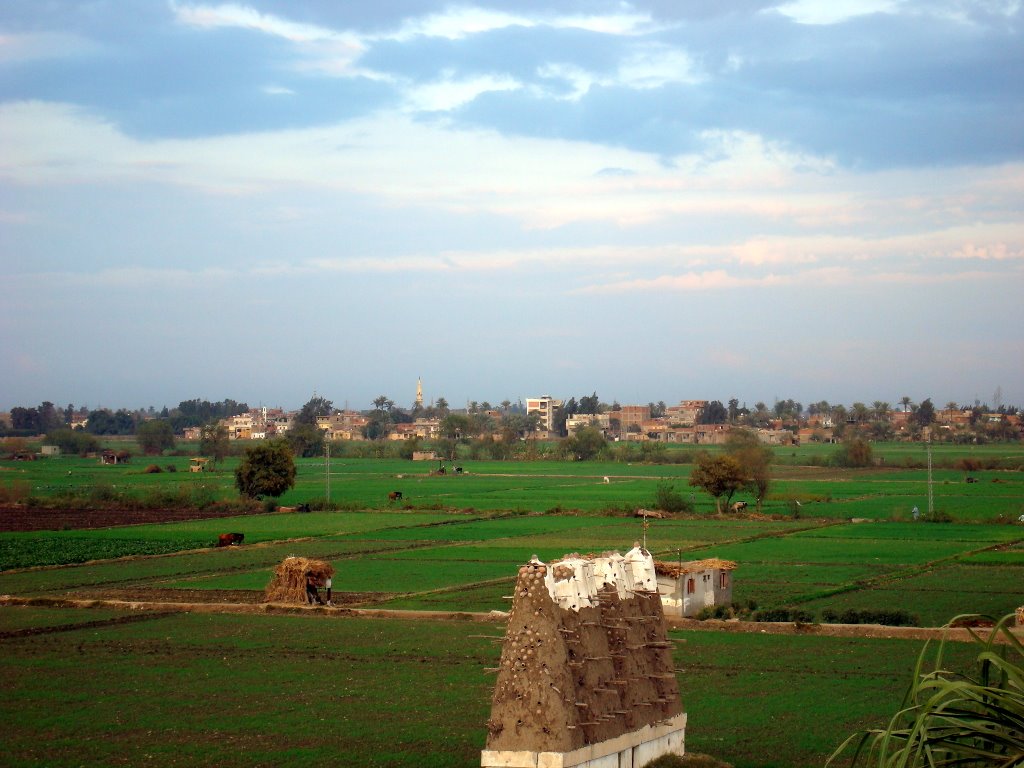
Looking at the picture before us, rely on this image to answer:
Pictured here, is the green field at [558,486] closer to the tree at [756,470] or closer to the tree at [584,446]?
the tree at [756,470]

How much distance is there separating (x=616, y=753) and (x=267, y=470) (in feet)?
183

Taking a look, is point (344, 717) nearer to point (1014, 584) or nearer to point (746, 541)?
point (1014, 584)

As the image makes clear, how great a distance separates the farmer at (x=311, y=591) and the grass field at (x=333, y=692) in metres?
2.91

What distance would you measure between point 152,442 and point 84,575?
383 ft

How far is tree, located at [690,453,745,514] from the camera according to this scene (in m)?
61.8

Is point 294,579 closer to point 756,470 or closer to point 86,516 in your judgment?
point 86,516

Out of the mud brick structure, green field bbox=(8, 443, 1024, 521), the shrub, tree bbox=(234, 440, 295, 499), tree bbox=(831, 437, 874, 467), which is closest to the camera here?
the shrub

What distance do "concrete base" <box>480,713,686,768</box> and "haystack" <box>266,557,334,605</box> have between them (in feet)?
56.1

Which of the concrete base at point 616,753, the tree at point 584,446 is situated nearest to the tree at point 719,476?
the concrete base at point 616,753

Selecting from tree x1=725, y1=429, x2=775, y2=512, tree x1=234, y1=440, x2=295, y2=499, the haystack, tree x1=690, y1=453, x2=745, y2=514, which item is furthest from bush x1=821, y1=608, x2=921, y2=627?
tree x1=234, y1=440, x2=295, y2=499

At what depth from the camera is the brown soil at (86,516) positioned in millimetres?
55125

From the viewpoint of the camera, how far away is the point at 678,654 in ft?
78.6


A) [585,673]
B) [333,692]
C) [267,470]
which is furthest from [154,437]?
[585,673]

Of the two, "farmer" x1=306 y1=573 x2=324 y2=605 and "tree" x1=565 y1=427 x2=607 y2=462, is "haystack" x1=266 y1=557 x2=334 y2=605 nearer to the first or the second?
"farmer" x1=306 y1=573 x2=324 y2=605
